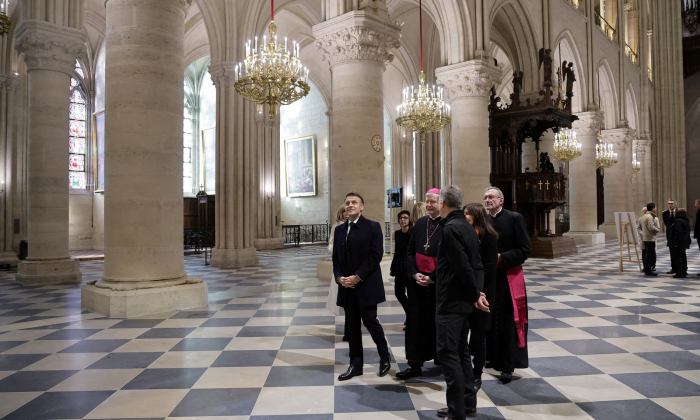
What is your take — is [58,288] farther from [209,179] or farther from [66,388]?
[209,179]

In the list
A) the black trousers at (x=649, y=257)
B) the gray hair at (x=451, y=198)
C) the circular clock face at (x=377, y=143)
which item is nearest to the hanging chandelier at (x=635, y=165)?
the black trousers at (x=649, y=257)

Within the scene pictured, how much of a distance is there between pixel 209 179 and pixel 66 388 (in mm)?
25133

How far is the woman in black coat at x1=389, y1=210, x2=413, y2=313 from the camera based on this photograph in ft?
15.4

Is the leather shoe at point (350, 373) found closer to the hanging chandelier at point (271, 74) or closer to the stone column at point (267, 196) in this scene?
the hanging chandelier at point (271, 74)

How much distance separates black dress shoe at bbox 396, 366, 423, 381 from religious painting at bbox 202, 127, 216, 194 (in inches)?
1002

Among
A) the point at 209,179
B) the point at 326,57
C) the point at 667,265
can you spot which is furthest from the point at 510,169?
the point at 209,179

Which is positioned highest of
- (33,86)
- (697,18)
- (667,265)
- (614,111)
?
(697,18)

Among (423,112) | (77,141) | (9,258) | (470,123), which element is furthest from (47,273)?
(77,141)

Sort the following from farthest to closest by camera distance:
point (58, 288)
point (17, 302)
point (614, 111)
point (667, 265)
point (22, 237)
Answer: point (614, 111) → point (22, 237) → point (667, 265) → point (58, 288) → point (17, 302)

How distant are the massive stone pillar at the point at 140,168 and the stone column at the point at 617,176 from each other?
22805 millimetres

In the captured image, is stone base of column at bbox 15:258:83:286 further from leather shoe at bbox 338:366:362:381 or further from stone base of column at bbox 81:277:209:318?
leather shoe at bbox 338:366:362:381

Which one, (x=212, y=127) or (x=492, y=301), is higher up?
(x=212, y=127)

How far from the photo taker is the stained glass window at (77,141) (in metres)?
22.3

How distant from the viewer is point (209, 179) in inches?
1104
